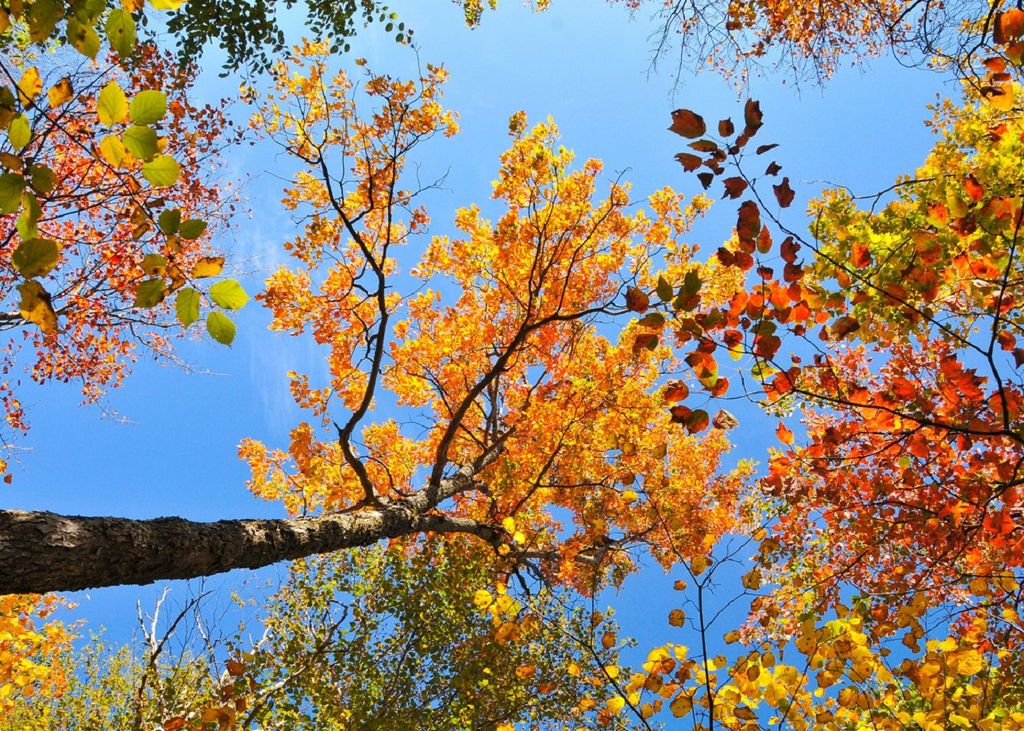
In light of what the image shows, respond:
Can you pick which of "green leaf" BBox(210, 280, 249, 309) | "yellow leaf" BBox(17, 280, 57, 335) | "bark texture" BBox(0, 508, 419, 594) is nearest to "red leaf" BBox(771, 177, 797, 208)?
"green leaf" BBox(210, 280, 249, 309)

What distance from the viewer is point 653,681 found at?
3283mm

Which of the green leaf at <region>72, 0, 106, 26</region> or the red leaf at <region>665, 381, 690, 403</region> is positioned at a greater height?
the red leaf at <region>665, 381, 690, 403</region>

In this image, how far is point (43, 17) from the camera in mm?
1344

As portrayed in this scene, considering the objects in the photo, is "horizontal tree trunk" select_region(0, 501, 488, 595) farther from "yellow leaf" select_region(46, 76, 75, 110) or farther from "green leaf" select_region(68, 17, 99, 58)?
"green leaf" select_region(68, 17, 99, 58)

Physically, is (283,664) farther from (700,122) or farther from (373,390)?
(700,122)

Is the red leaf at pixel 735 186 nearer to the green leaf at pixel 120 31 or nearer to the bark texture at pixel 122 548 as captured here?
the green leaf at pixel 120 31

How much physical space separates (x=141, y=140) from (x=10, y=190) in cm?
28

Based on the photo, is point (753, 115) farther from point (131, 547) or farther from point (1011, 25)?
point (131, 547)

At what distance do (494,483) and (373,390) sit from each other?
173 inches

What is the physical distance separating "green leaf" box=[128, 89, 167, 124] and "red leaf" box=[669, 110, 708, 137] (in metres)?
1.82

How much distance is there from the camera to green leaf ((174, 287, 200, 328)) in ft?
3.84

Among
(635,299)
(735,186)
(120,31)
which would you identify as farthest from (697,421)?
(120,31)

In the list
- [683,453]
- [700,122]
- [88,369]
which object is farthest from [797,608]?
[88,369]

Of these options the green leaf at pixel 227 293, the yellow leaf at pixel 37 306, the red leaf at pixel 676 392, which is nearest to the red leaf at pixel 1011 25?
the red leaf at pixel 676 392
